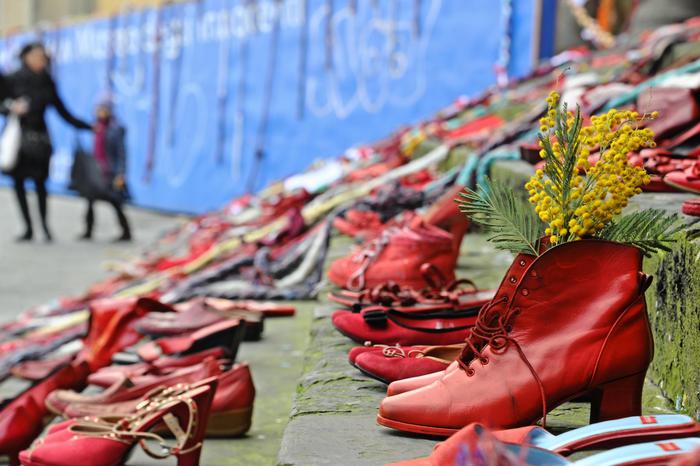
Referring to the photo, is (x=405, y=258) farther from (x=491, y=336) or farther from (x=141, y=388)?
(x=491, y=336)

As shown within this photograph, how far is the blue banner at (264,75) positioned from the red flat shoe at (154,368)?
5.37 meters

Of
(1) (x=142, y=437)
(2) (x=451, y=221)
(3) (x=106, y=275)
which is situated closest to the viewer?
(1) (x=142, y=437)

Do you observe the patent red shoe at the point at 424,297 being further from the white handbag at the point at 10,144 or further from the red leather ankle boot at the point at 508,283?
the white handbag at the point at 10,144

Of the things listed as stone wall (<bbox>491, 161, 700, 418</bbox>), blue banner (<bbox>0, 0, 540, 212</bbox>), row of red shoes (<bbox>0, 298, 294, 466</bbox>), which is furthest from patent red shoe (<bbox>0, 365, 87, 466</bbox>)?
blue banner (<bbox>0, 0, 540, 212</bbox>)

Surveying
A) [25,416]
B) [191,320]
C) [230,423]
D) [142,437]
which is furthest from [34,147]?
[142,437]

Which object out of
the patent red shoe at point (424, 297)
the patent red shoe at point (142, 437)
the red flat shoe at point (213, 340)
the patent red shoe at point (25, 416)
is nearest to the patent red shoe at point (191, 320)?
the red flat shoe at point (213, 340)

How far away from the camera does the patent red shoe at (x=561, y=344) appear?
137 cm

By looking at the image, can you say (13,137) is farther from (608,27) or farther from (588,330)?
(588,330)

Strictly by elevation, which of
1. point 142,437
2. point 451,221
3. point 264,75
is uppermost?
point 451,221

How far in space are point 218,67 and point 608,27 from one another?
13.6 ft

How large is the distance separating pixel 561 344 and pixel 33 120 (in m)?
8.19

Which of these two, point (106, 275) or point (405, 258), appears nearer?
point (405, 258)

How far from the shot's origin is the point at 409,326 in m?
1.86

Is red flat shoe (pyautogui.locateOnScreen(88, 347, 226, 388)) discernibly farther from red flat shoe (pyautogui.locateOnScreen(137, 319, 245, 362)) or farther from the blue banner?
the blue banner
